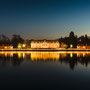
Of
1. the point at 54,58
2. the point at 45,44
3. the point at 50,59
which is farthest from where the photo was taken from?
the point at 45,44

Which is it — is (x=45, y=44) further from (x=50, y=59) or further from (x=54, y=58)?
(x=50, y=59)

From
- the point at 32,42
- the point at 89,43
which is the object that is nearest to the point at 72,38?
Answer: the point at 89,43

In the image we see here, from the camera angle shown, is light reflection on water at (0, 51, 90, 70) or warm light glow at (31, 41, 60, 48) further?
warm light glow at (31, 41, 60, 48)

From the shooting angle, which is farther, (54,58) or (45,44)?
(45,44)

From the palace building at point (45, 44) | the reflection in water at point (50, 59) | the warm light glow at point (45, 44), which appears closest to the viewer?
the reflection in water at point (50, 59)

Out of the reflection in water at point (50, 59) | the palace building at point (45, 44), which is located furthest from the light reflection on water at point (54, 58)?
the palace building at point (45, 44)

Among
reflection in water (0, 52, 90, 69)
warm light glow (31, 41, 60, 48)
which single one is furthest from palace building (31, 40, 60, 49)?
reflection in water (0, 52, 90, 69)

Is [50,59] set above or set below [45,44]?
below

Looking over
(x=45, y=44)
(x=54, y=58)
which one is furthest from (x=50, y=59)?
(x=45, y=44)

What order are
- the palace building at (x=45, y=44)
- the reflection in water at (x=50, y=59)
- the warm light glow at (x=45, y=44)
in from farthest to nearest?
the warm light glow at (x=45, y=44)
the palace building at (x=45, y=44)
the reflection in water at (x=50, y=59)

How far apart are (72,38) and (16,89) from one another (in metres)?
70.5

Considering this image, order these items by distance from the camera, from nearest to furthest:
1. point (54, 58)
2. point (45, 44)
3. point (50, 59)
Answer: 1. point (50, 59)
2. point (54, 58)
3. point (45, 44)

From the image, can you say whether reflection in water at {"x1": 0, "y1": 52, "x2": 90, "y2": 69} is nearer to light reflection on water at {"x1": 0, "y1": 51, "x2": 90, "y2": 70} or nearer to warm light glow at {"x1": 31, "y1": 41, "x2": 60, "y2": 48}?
light reflection on water at {"x1": 0, "y1": 51, "x2": 90, "y2": 70}

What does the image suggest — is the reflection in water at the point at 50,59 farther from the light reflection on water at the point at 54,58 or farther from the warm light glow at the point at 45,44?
the warm light glow at the point at 45,44
